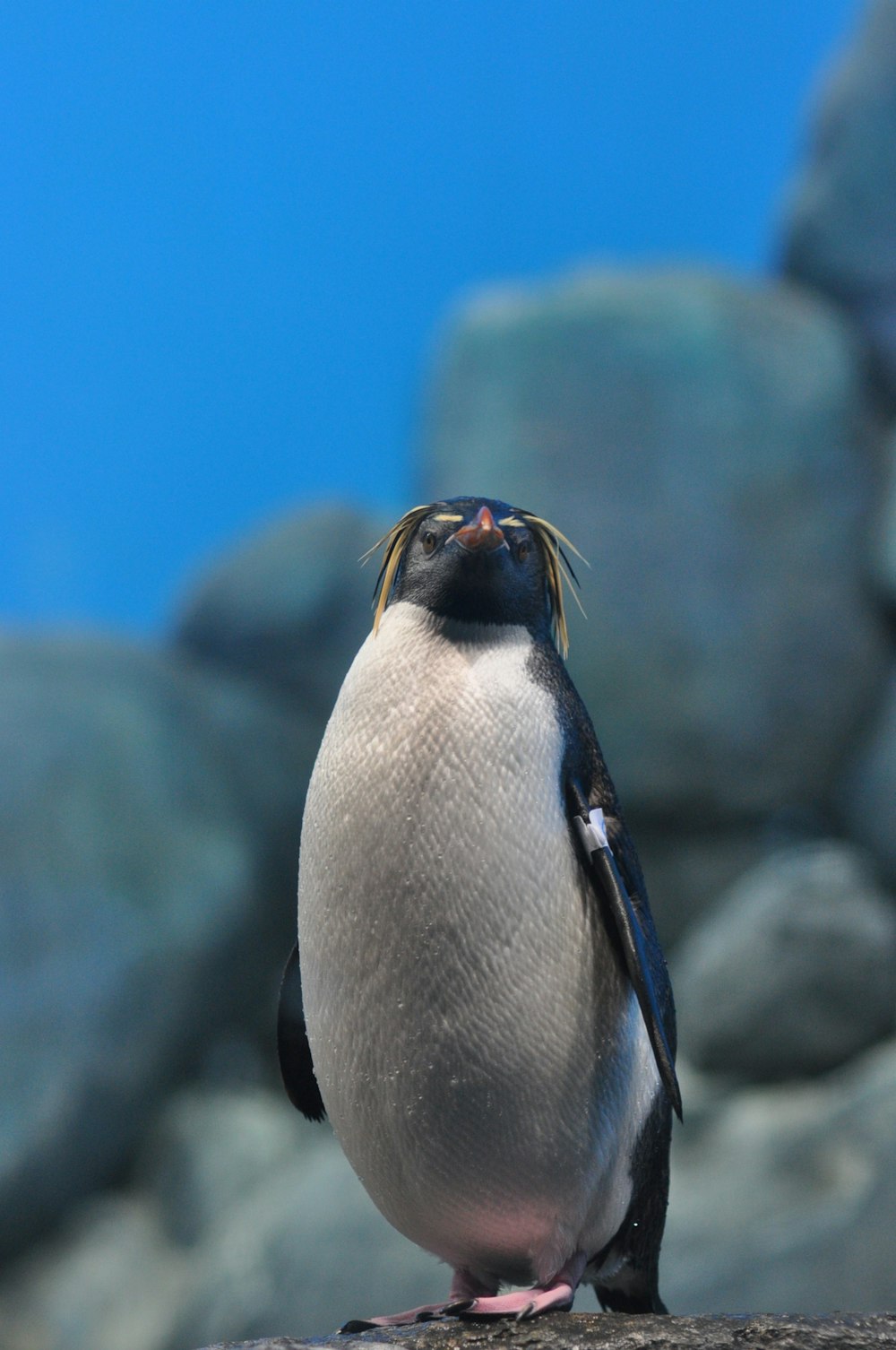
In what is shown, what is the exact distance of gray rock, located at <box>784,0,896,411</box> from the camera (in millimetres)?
3963

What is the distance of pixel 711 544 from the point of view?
148 inches

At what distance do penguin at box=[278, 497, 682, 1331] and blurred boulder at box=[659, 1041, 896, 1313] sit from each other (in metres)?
1.57

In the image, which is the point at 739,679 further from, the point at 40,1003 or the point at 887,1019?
the point at 40,1003

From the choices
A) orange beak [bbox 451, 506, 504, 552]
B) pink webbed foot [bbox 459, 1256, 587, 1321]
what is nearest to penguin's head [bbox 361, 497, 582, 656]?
orange beak [bbox 451, 506, 504, 552]

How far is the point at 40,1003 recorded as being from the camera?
332cm

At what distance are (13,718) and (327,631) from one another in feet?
3.21

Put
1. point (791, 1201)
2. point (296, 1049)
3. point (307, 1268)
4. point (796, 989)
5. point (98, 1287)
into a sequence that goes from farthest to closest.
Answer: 1. point (98, 1287)
2. point (796, 989)
3. point (307, 1268)
4. point (791, 1201)
5. point (296, 1049)

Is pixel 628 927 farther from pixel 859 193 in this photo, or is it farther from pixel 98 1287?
pixel 859 193

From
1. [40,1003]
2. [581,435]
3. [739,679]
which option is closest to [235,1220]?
[40,1003]

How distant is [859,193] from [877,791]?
1862mm

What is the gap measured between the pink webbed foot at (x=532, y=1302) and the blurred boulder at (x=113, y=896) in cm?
244

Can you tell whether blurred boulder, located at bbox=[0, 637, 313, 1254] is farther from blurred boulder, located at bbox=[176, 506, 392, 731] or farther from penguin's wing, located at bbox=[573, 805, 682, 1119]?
penguin's wing, located at bbox=[573, 805, 682, 1119]

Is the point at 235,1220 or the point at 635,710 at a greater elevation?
the point at 635,710

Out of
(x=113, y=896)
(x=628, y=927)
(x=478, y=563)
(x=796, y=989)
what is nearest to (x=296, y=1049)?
(x=628, y=927)
